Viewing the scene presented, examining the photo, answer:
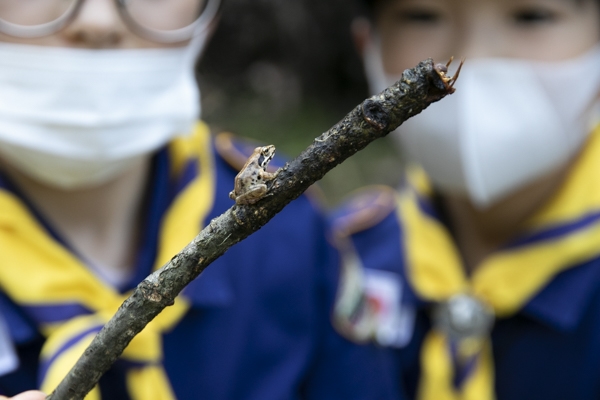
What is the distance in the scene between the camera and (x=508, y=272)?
145 cm

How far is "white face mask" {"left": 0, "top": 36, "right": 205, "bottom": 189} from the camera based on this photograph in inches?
41.0

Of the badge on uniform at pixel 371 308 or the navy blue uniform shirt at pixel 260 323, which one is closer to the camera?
the navy blue uniform shirt at pixel 260 323

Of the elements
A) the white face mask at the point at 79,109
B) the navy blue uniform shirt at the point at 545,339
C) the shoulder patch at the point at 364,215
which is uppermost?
the white face mask at the point at 79,109

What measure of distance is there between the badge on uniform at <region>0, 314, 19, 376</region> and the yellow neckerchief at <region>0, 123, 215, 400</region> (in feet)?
0.17

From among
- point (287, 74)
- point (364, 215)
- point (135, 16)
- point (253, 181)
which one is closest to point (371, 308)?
point (364, 215)

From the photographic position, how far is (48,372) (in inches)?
36.8

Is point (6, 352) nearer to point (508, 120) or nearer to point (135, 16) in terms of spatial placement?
point (135, 16)

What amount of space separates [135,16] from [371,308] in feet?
2.96

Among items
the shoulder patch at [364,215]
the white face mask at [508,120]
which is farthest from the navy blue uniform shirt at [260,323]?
the white face mask at [508,120]

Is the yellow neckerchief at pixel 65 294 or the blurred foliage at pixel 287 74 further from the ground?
the blurred foliage at pixel 287 74

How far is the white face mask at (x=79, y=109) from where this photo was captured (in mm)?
1041

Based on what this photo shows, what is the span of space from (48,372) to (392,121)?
0.74 metres

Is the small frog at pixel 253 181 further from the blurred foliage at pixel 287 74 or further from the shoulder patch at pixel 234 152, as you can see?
the blurred foliage at pixel 287 74

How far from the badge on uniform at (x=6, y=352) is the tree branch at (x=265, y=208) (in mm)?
513
